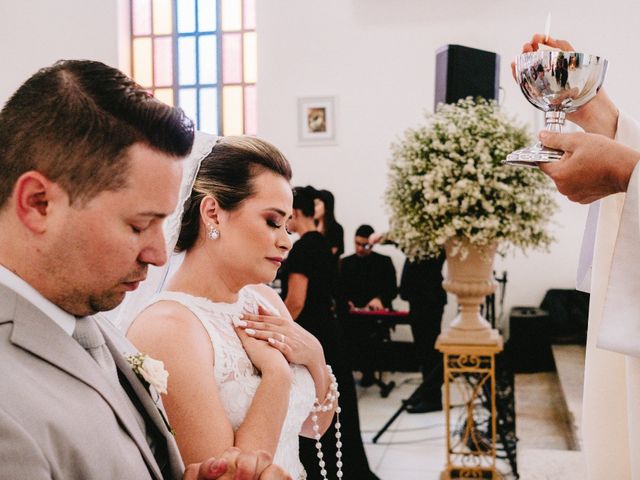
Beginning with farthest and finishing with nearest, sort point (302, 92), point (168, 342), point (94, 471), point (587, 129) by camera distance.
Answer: point (302, 92) → point (587, 129) → point (168, 342) → point (94, 471)

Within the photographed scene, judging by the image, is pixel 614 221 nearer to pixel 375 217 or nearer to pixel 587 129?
pixel 587 129

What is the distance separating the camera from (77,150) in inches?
38.2

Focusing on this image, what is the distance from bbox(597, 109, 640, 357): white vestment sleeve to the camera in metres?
1.53

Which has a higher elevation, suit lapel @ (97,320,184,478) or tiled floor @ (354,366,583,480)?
suit lapel @ (97,320,184,478)

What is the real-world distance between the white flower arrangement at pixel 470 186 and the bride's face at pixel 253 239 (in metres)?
1.87

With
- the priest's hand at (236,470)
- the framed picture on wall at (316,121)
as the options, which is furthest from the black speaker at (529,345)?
the priest's hand at (236,470)

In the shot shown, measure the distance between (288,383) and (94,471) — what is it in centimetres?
82

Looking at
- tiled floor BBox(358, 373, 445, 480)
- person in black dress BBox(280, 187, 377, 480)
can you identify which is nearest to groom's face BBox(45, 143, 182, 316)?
person in black dress BBox(280, 187, 377, 480)

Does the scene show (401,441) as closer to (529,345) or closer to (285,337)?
(529,345)

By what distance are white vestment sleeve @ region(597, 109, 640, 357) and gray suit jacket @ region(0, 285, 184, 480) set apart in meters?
1.00

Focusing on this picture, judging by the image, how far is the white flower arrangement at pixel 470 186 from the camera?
363 cm

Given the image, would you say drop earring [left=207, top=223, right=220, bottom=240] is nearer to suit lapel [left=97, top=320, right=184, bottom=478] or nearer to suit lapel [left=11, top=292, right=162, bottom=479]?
suit lapel [left=97, top=320, right=184, bottom=478]

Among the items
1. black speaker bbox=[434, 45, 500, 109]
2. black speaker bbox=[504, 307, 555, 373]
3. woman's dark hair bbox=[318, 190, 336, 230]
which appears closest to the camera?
black speaker bbox=[434, 45, 500, 109]

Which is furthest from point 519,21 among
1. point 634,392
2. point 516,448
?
point 634,392
